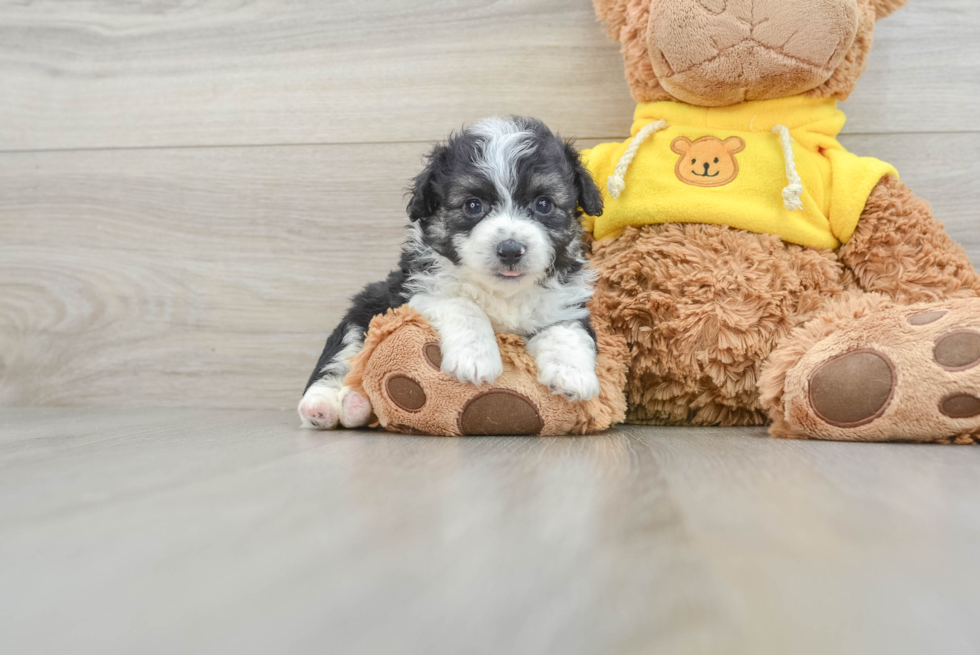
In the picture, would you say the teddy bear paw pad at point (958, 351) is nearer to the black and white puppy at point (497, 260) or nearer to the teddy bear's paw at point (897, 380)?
the teddy bear's paw at point (897, 380)

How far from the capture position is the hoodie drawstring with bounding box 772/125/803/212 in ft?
4.95

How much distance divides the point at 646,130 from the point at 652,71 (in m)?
0.15

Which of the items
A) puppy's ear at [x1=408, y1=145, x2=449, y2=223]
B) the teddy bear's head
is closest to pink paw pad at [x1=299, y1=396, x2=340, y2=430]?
puppy's ear at [x1=408, y1=145, x2=449, y2=223]

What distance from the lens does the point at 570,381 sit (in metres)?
1.31

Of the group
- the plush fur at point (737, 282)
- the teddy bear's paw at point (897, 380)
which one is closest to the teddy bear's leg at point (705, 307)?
the plush fur at point (737, 282)

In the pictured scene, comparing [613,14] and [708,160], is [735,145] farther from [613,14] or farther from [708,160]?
[613,14]

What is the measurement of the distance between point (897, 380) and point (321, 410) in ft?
3.68

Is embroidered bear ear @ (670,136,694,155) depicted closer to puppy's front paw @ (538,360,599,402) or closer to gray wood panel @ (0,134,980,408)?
puppy's front paw @ (538,360,599,402)

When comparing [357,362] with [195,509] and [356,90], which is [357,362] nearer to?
[195,509]

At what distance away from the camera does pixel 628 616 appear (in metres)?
0.45

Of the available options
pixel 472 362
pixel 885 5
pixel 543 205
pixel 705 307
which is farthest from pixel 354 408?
pixel 885 5

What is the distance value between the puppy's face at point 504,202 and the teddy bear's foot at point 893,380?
21.2 inches

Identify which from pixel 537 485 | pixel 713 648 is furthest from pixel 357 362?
pixel 713 648

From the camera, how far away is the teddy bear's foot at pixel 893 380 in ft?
3.83
